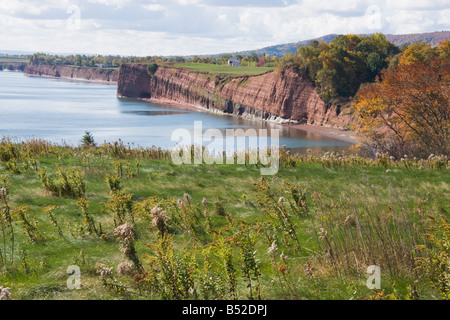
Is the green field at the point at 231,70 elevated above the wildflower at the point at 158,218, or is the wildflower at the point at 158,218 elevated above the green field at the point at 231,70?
the green field at the point at 231,70

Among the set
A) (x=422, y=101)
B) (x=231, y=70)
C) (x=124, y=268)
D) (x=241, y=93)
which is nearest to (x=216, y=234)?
(x=124, y=268)

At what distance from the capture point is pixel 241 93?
Result: 10775 centimetres

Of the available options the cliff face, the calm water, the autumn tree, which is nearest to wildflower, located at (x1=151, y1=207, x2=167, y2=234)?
the autumn tree

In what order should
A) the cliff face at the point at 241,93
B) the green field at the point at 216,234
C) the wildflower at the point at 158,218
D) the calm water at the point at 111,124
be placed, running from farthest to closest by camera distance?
the cliff face at the point at 241,93
the calm water at the point at 111,124
the wildflower at the point at 158,218
the green field at the point at 216,234

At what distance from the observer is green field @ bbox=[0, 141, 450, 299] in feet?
20.7

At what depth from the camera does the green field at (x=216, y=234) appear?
6295mm

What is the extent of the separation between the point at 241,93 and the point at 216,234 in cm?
10194

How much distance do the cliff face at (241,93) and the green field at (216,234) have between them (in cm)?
7084

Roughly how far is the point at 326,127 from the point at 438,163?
6975 cm

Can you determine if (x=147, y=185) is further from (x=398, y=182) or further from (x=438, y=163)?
(x=438, y=163)

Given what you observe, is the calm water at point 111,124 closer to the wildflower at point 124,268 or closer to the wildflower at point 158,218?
the wildflower at point 158,218

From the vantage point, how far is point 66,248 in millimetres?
8148

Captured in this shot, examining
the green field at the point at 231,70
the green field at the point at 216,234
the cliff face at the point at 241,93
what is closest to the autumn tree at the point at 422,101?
the green field at the point at 216,234

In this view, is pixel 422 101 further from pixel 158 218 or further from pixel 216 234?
pixel 158 218
